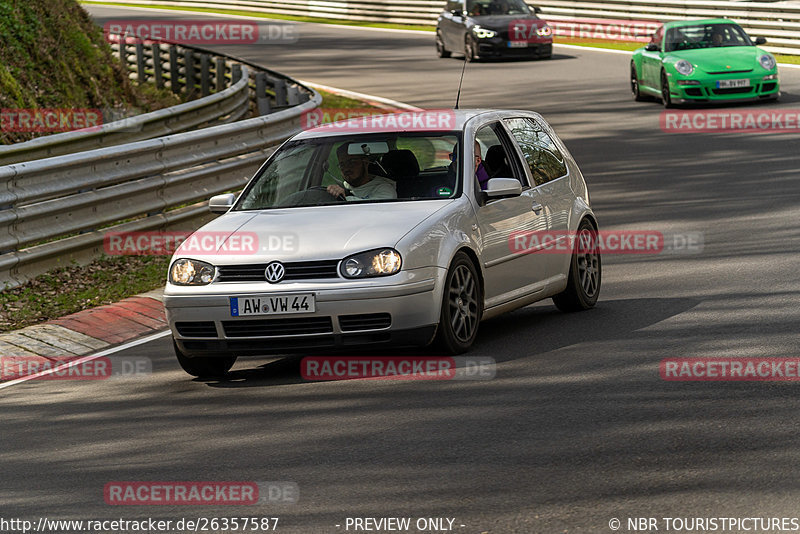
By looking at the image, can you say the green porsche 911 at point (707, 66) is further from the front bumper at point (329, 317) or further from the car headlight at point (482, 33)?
the front bumper at point (329, 317)

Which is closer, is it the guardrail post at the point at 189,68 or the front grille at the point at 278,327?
the front grille at the point at 278,327

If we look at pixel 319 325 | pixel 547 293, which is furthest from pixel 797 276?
pixel 319 325

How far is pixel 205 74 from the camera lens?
28.2 m

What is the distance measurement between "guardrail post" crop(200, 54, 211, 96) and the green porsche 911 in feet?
28.1

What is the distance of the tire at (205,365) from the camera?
8.85 m

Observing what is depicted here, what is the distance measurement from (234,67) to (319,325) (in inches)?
690

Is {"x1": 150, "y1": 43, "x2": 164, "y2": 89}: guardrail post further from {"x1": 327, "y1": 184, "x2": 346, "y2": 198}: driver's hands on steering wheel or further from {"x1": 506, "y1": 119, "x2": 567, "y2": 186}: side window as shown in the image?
{"x1": 327, "y1": 184, "x2": 346, "y2": 198}: driver's hands on steering wheel

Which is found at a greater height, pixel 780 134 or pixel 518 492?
pixel 518 492

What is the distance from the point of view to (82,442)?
7.46m

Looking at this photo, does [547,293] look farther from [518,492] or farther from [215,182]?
[215,182]

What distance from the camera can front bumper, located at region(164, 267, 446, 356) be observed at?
830 cm

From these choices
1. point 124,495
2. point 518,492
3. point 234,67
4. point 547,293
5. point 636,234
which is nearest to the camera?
point 518,492

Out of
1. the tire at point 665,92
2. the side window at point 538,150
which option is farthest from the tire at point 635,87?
the side window at point 538,150

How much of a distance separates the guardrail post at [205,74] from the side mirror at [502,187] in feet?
63.7
